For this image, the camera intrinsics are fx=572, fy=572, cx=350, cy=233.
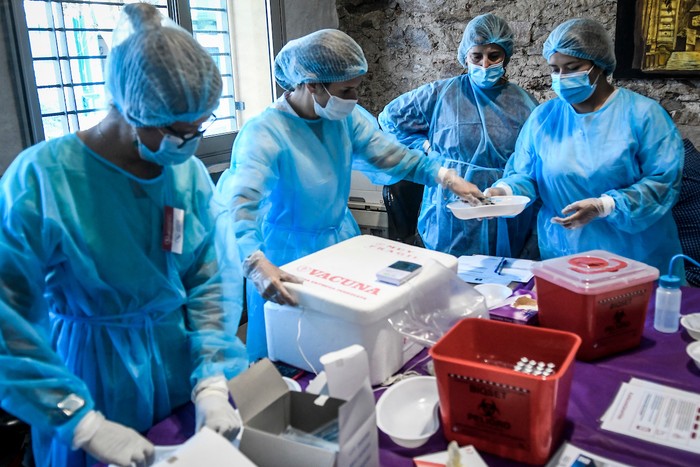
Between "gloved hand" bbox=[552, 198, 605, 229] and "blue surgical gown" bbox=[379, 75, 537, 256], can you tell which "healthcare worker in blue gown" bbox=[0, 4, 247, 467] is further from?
"blue surgical gown" bbox=[379, 75, 537, 256]

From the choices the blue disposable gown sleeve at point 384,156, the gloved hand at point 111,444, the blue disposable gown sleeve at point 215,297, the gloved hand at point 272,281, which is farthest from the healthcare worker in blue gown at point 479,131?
the gloved hand at point 111,444

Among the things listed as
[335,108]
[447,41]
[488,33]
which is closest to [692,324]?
[335,108]

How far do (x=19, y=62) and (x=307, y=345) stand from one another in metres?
1.75

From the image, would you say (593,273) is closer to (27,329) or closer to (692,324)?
(692,324)

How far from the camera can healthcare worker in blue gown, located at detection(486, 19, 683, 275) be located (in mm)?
1862

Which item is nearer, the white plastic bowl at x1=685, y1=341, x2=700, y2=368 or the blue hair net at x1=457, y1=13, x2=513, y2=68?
the white plastic bowl at x1=685, y1=341, x2=700, y2=368

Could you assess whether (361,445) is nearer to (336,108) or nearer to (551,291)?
(551,291)

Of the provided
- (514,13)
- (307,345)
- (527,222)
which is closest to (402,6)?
(514,13)

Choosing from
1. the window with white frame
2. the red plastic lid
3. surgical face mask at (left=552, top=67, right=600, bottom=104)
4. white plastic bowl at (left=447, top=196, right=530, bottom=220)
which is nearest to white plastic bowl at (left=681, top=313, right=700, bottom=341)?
the red plastic lid

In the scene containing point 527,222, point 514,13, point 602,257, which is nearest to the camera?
point 602,257

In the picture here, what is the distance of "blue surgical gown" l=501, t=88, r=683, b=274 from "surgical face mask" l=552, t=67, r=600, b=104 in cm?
7

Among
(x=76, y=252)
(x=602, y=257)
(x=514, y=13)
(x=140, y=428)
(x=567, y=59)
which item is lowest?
(x=140, y=428)

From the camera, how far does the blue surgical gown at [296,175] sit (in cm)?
162

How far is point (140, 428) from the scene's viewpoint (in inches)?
46.7
